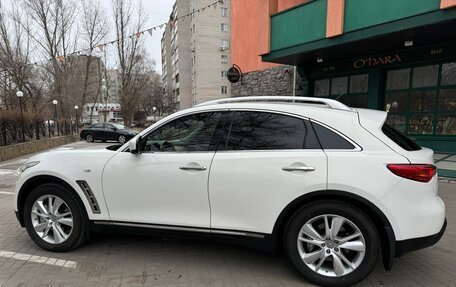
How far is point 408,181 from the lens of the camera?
9.03ft

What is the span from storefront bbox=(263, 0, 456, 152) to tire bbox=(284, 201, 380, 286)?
21.6ft

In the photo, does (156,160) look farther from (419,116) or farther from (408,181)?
(419,116)

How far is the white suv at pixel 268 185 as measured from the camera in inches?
110

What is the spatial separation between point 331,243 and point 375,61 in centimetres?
960

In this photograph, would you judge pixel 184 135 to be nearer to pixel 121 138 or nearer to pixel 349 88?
pixel 349 88

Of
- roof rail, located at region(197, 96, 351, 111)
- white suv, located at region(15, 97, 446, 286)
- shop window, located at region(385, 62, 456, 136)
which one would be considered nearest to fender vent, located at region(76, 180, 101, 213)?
white suv, located at region(15, 97, 446, 286)

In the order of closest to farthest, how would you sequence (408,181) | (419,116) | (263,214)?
1. (408,181)
2. (263,214)
3. (419,116)

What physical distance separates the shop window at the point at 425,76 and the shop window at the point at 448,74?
0.18 meters

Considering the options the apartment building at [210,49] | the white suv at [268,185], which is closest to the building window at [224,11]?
the apartment building at [210,49]

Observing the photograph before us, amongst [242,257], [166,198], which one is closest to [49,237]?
[166,198]

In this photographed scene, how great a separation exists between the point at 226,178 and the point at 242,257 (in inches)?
42.6

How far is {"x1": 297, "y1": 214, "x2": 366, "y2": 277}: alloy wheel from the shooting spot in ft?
9.42

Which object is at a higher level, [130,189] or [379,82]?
[379,82]

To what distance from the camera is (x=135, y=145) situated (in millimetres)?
3363
